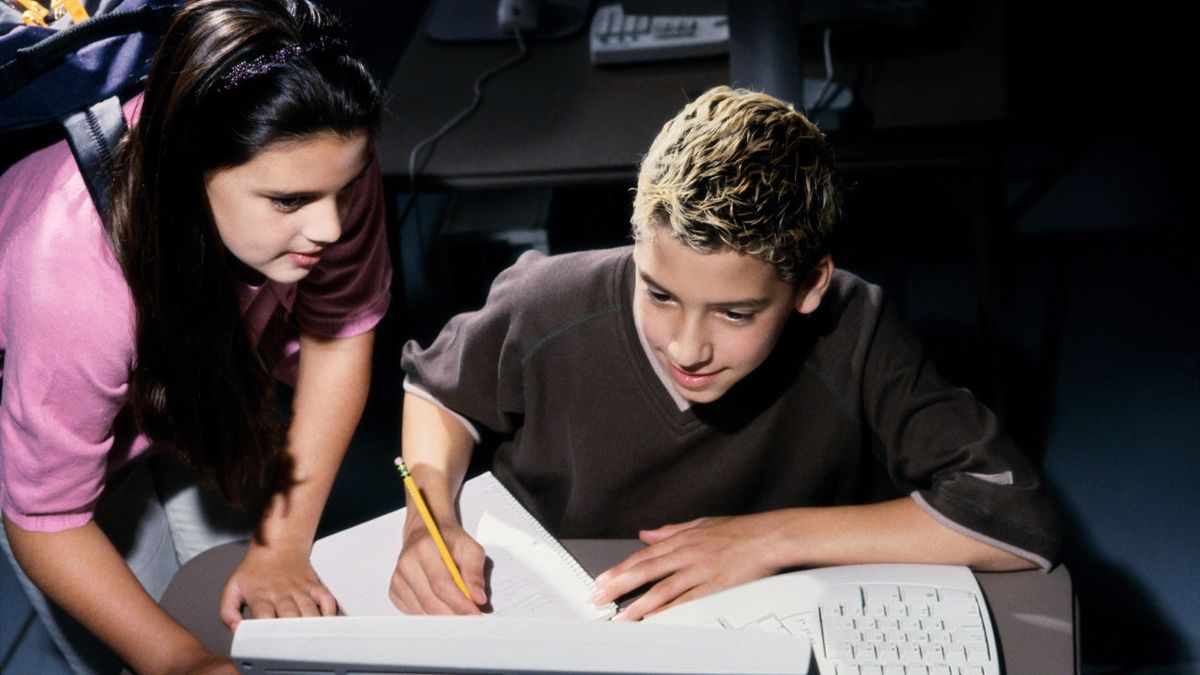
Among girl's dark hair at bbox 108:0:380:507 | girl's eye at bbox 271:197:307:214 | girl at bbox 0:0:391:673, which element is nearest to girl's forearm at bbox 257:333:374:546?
girl at bbox 0:0:391:673

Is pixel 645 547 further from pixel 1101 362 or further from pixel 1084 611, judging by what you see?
pixel 1101 362

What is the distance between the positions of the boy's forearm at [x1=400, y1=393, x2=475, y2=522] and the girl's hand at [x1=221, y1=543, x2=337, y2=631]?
0.13 meters

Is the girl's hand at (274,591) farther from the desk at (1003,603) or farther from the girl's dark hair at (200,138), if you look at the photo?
the girl's dark hair at (200,138)

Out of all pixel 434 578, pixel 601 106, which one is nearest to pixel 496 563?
pixel 434 578

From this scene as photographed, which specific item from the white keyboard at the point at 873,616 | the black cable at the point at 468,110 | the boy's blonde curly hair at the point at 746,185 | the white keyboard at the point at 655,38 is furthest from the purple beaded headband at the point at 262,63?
the white keyboard at the point at 655,38

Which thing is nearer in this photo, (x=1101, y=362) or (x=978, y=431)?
(x=978, y=431)

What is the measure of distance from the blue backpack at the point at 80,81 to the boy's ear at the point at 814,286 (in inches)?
23.0

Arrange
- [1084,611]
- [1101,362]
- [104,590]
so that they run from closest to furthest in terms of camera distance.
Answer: [104,590] → [1084,611] → [1101,362]

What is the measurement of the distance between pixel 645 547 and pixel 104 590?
48 centimetres

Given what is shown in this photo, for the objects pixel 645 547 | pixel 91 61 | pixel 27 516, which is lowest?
pixel 645 547

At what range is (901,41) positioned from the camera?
1930 mm

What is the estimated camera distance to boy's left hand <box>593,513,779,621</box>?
1.07 m

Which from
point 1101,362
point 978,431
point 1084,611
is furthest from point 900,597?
point 1101,362

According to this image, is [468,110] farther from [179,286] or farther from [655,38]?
[179,286]
